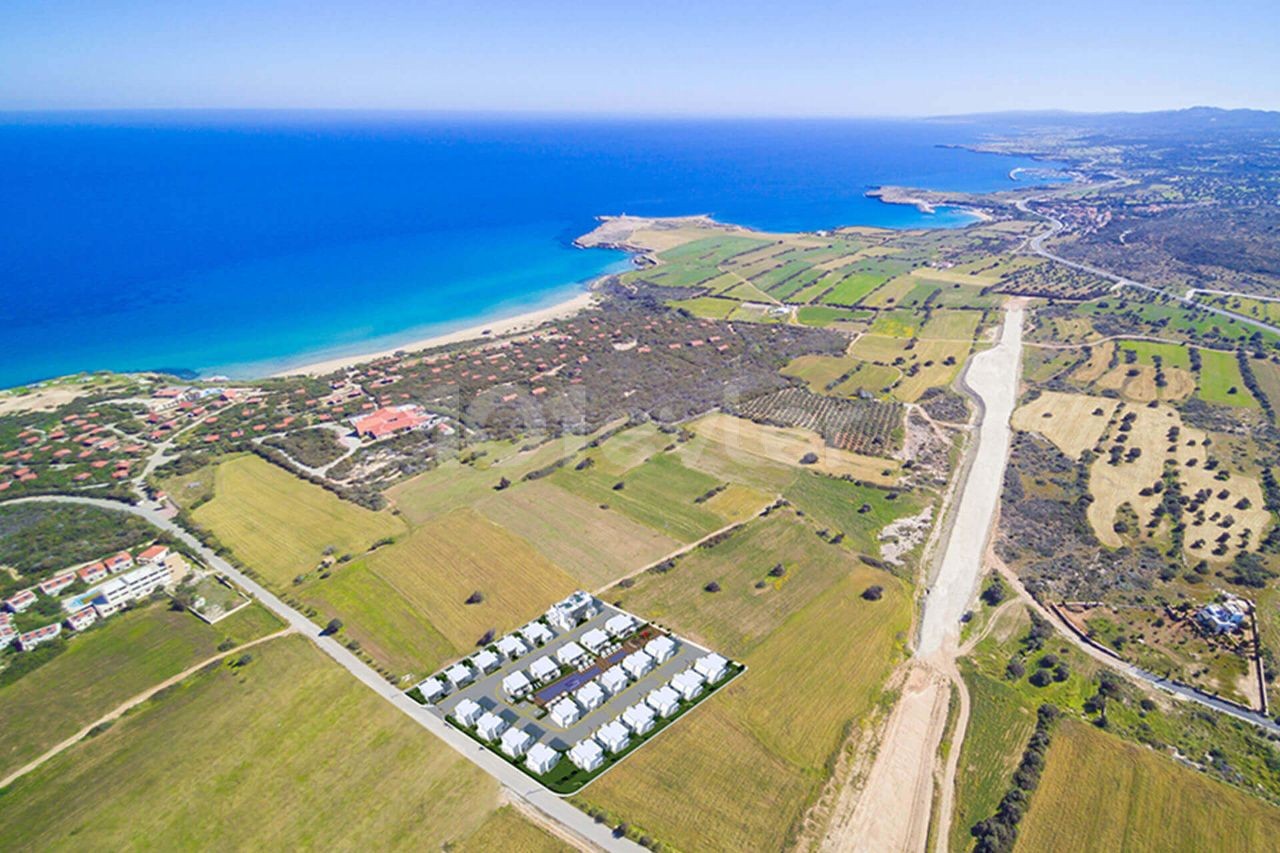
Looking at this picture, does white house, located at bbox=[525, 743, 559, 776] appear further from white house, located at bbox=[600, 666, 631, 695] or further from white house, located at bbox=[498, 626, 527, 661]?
white house, located at bbox=[498, 626, 527, 661]

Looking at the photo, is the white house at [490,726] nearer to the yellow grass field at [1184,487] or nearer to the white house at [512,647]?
the white house at [512,647]

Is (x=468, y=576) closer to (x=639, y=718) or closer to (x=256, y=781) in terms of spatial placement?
(x=256, y=781)

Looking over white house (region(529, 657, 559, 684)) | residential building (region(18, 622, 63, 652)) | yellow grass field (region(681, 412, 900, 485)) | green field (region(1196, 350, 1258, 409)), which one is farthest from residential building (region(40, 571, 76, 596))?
green field (region(1196, 350, 1258, 409))

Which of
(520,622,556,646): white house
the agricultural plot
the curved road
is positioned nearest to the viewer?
the curved road

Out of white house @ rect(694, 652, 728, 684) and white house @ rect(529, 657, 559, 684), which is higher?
white house @ rect(694, 652, 728, 684)

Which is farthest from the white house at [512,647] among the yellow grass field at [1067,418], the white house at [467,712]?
the yellow grass field at [1067,418]

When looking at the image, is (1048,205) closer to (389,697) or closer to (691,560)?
(691,560)

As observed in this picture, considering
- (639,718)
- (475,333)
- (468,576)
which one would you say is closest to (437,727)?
(639,718)
